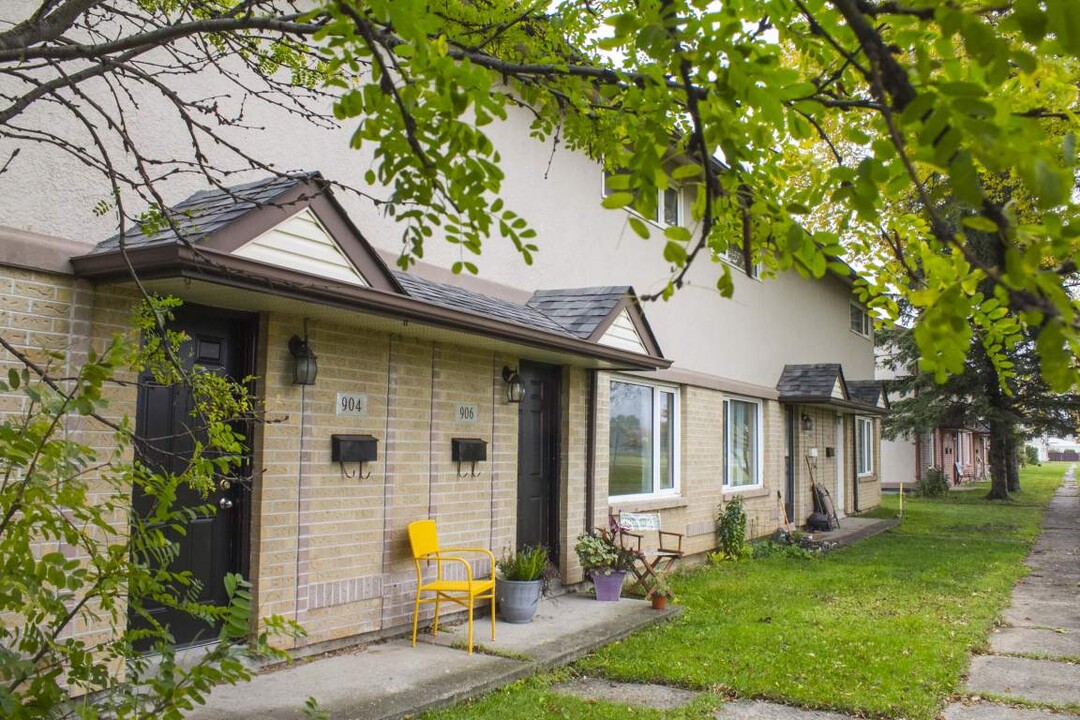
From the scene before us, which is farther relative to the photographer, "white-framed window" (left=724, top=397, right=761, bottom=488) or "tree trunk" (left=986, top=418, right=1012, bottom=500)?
"tree trunk" (left=986, top=418, right=1012, bottom=500)

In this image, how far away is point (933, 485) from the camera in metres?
30.5

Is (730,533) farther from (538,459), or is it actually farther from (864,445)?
(864,445)

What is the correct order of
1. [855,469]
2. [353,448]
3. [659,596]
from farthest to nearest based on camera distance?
1. [855,469]
2. [659,596]
3. [353,448]

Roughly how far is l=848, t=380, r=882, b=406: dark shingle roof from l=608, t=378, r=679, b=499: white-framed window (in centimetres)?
900

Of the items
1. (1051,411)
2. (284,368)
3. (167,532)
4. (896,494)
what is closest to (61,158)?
(284,368)

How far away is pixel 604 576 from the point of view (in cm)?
913

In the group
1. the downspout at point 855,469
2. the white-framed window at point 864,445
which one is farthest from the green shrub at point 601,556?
the white-framed window at point 864,445

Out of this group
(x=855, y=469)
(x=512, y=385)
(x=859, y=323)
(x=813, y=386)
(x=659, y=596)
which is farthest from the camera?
(x=859, y=323)

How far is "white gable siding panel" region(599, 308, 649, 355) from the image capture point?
9039 millimetres

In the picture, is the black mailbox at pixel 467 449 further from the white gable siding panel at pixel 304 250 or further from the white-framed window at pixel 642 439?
the white-framed window at pixel 642 439

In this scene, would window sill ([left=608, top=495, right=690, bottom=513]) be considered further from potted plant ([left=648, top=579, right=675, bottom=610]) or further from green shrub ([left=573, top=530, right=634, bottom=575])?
potted plant ([left=648, top=579, right=675, bottom=610])

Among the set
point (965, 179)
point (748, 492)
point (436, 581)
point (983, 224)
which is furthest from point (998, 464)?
point (965, 179)

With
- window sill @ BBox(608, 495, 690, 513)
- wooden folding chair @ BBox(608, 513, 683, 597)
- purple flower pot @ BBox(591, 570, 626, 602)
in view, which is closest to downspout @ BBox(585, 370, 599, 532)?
wooden folding chair @ BBox(608, 513, 683, 597)

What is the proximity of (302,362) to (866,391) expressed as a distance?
17.1 meters
